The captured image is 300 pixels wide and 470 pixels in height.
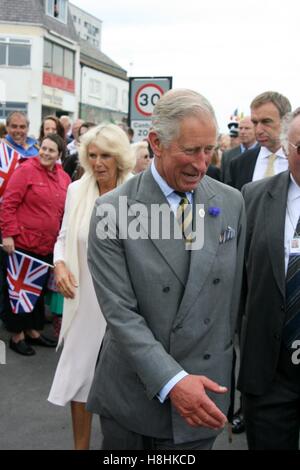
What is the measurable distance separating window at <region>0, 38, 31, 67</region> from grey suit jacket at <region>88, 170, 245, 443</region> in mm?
40771

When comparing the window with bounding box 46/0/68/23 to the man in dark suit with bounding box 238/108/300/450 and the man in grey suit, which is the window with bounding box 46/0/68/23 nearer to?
the man in dark suit with bounding box 238/108/300/450

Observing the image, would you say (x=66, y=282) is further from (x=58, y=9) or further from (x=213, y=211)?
(x=58, y=9)

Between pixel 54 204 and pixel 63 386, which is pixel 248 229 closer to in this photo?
pixel 63 386

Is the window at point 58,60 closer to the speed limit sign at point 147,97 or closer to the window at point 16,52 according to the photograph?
the window at point 16,52

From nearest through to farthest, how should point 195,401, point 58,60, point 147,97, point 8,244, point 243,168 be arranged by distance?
point 195,401, point 243,168, point 8,244, point 147,97, point 58,60

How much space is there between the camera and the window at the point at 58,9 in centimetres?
4322

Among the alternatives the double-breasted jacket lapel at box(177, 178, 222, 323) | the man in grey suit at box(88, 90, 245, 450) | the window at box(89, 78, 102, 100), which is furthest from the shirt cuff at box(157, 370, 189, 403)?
the window at box(89, 78, 102, 100)

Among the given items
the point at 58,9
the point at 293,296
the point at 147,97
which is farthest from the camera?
the point at 58,9

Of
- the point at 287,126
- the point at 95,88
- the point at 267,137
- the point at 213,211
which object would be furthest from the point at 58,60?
the point at 213,211

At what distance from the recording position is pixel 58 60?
4378 cm

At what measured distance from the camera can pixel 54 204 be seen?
242 inches

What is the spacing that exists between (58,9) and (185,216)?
4526 cm

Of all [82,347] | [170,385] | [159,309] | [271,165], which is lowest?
[82,347]

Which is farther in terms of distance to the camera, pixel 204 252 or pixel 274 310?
pixel 274 310
